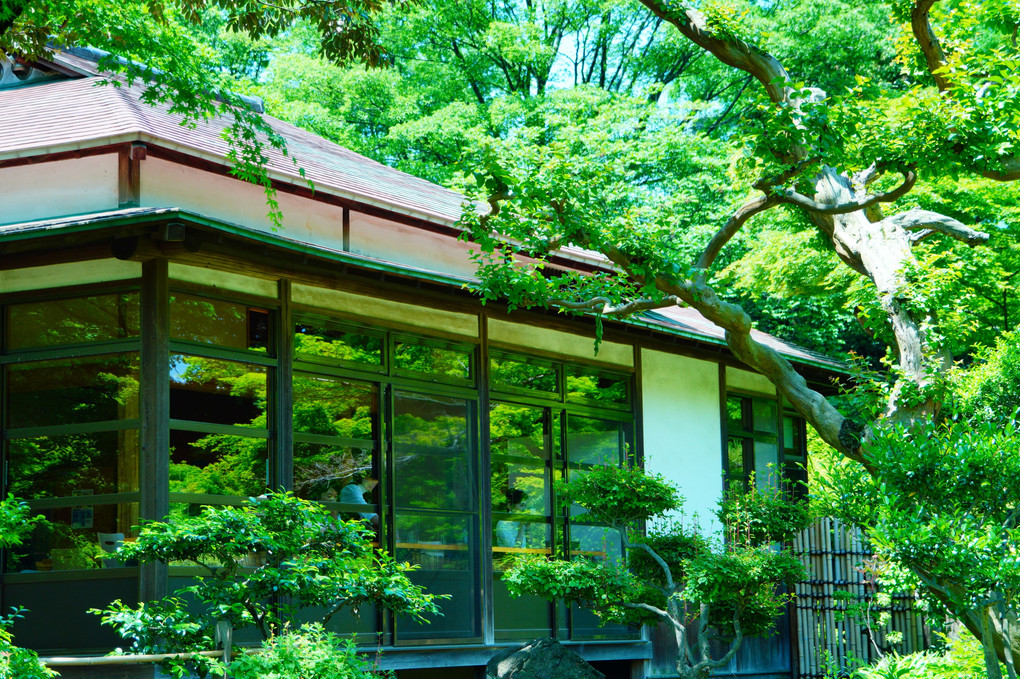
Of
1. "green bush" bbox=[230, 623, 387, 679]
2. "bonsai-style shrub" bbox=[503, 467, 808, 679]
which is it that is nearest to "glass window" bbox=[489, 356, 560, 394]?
"bonsai-style shrub" bbox=[503, 467, 808, 679]

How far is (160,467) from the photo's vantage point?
8.15 m

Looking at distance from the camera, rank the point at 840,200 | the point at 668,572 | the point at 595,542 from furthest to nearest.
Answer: the point at 595,542 → the point at 840,200 → the point at 668,572

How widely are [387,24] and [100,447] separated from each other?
2030 cm

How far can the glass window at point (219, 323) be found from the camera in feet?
28.4

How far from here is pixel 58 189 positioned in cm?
913

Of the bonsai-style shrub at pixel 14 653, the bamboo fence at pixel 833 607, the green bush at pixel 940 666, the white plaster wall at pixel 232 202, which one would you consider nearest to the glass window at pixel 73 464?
the bonsai-style shrub at pixel 14 653

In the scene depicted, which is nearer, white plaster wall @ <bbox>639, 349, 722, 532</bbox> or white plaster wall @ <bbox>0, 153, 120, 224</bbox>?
white plaster wall @ <bbox>0, 153, 120, 224</bbox>

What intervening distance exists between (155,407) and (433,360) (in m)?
3.17

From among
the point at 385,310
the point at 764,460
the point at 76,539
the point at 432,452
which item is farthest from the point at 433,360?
the point at 764,460

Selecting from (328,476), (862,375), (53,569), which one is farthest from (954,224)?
(53,569)

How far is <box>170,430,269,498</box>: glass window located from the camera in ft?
27.9

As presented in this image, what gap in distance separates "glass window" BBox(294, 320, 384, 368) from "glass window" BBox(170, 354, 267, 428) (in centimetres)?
52

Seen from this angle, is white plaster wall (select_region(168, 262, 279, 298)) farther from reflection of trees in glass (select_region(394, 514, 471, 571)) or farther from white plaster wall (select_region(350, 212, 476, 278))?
reflection of trees in glass (select_region(394, 514, 471, 571))

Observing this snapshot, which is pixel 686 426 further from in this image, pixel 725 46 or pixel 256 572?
pixel 256 572
